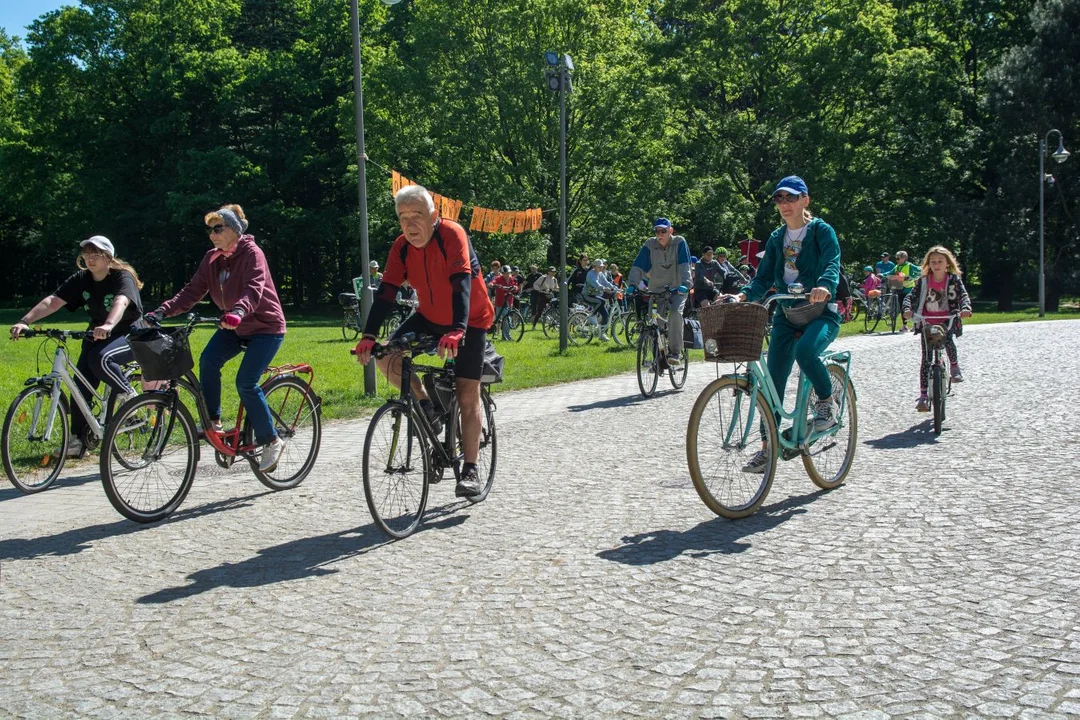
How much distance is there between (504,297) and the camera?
23812 mm

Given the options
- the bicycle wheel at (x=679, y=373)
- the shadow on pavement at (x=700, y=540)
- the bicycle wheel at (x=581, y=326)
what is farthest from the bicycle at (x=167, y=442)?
the bicycle wheel at (x=581, y=326)

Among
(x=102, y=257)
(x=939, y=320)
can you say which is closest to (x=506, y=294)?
(x=939, y=320)

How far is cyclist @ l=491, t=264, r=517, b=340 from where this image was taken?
23797 millimetres

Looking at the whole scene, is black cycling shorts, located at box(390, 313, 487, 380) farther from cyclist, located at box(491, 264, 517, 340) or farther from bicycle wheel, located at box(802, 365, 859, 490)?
cyclist, located at box(491, 264, 517, 340)

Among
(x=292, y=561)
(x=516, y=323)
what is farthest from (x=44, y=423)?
(x=516, y=323)

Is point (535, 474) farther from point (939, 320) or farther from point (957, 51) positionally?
point (957, 51)

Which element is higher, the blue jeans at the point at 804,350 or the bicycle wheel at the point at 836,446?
the blue jeans at the point at 804,350

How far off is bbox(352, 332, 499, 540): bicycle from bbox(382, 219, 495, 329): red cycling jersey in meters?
0.32

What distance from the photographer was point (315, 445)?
7.59 meters

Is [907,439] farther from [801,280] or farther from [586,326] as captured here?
[586,326]

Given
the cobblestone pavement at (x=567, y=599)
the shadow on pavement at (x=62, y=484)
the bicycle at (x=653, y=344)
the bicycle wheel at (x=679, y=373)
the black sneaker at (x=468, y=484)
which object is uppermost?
the bicycle at (x=653, y=344)

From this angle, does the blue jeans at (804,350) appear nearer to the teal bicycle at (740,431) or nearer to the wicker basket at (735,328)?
the teal bicycle at (740,431)

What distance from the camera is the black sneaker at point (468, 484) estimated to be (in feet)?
20.7

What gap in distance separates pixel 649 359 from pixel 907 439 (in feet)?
13.7
